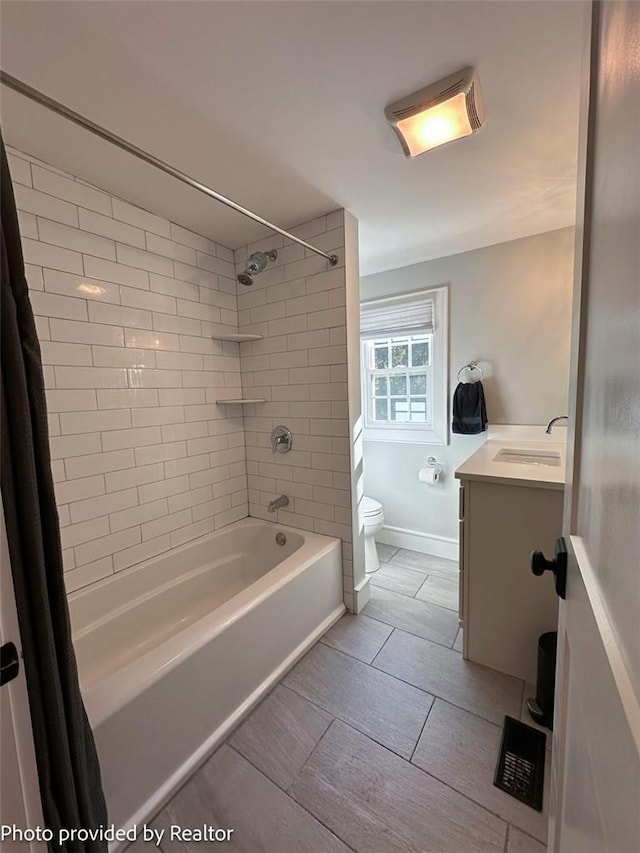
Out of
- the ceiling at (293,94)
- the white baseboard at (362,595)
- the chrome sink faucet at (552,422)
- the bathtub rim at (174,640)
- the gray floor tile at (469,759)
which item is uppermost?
the ceiling at (293,94)

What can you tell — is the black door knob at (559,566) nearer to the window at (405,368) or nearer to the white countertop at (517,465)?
the white countertop at (517,465)

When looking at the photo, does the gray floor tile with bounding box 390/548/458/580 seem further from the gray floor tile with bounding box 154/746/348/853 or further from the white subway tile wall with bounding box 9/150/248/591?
the gray floor tile with bounding box 154/746/348/853

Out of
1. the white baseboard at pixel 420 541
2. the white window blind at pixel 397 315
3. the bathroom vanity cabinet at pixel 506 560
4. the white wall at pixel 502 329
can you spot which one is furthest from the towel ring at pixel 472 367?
the white baseboard at pixel 420 541

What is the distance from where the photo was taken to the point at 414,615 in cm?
207

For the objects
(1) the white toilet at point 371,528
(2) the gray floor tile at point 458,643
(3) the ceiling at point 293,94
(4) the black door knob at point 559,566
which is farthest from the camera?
(1) the white toilet at point 371,528

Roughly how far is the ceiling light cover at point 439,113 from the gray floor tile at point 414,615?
2320 mm

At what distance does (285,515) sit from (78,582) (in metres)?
1.16

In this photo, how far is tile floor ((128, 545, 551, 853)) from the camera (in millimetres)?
1062

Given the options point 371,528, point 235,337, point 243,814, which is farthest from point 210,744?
point 235,337

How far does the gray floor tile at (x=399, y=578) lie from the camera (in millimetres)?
2357

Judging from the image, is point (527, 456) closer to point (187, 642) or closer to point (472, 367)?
point (472, 367)

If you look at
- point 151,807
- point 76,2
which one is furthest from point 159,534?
point 76,2

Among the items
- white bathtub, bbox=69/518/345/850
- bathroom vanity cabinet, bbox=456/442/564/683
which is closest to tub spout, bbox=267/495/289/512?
white bathtub, bbox=69/518/345/850

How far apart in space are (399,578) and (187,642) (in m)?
1.64
